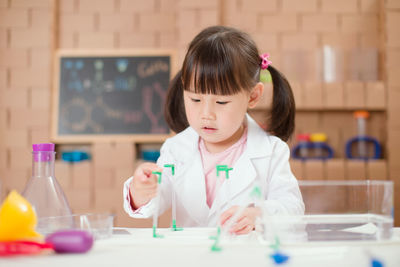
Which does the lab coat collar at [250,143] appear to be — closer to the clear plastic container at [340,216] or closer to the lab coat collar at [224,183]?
the lab coat collar at [224,183]

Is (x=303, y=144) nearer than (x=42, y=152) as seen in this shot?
No

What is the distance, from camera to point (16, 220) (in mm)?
563

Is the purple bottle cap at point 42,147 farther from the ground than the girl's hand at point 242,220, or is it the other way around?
the purple bottle cap at point 42,147

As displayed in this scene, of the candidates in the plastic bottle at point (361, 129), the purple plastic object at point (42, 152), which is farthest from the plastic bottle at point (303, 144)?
the purple plastic object at point (42, 152)

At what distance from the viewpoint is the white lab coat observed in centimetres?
Answer: 102

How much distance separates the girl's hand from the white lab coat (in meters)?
0.22

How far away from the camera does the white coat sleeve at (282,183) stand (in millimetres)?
864

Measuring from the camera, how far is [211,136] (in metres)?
1.03

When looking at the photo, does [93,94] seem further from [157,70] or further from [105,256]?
[105,256]

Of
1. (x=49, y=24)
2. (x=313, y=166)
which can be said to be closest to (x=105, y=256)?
(x=313, y=166)

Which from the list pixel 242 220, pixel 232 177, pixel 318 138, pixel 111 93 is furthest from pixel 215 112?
pixel 111 93

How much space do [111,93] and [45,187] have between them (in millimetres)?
2010

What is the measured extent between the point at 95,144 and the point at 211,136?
1.65m

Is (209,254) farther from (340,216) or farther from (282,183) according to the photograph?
(282,183)
